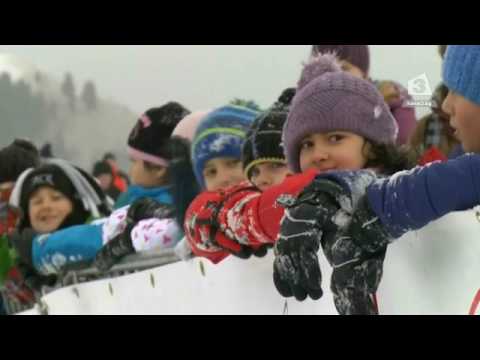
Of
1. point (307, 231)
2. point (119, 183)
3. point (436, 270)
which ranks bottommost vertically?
point (436, 270)

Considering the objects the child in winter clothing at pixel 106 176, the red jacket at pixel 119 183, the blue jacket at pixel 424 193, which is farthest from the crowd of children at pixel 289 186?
the red jacket at pixel 119 183

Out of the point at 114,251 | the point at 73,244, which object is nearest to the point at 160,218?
the point at 114,251

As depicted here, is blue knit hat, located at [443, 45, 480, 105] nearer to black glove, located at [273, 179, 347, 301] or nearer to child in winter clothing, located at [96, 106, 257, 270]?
black glove, located at [273, 179, 347, 301]

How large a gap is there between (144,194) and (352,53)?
4.13 ft

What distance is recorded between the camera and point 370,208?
6.40ft

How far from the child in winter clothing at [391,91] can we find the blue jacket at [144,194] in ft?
2.95

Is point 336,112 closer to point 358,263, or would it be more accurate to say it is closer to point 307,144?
point 307,144

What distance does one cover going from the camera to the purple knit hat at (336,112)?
2.53 metres

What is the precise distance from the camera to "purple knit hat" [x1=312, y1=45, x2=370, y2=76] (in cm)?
303

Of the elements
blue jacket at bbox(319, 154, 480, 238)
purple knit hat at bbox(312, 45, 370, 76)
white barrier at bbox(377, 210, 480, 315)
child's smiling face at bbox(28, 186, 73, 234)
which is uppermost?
purple knit hat at bbox(312, 45, 370, 76)

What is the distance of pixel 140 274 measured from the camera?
11.5 feet

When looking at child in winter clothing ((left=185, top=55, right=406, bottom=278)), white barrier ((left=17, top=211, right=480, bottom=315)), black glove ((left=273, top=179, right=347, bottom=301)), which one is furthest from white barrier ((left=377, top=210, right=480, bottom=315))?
child in winter clothing ((left=185, top=55, right=406, bottom=278))

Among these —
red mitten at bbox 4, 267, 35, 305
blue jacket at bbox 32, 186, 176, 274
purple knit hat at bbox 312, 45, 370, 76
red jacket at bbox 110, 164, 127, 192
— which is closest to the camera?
purple knit hat at bbox 312, 45, 370, 76
